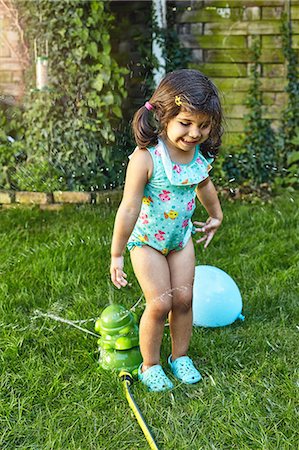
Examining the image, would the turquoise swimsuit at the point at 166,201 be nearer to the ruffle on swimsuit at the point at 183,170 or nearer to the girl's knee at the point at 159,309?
the ruffle on swimsuit at the point at 183,170

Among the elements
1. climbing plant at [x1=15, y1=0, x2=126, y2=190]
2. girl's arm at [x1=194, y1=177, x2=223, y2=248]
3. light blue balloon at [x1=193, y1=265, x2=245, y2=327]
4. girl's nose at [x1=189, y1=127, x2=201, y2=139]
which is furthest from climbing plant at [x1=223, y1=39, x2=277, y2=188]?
girl's nose at [x1=189, y1=127, x2=201, y2=139]

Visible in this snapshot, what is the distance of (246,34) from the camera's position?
17.8 feet

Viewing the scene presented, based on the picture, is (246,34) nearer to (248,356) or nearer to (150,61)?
(150,61)

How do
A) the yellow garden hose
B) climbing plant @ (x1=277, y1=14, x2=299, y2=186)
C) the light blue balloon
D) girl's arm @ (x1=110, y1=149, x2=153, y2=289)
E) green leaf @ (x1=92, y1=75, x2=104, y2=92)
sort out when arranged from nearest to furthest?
Answer: the yellow garden hose < girl's arm @ (x1=110, y1=149, x2=153, y2=289) < the light blue balloon < green leaf @ (x1=92, y1=75, x2=104, y2=92) < climbing plant @ (x1=277, y1=14, x2=299, y2=186)

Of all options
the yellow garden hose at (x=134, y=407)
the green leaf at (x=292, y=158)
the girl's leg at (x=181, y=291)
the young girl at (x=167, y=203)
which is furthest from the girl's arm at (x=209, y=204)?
the green leaf at (x=292, y=158)

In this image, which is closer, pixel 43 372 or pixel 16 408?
pixel 16 408

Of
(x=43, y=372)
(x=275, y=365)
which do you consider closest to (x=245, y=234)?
(x=275, y=365)

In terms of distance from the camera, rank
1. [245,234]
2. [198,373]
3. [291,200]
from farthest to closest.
→ [291,200] < [245,234] < [198,373]

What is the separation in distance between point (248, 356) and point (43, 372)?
82 centimetres

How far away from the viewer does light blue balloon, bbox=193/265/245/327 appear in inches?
114

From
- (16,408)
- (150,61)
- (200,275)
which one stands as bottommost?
(16,408)

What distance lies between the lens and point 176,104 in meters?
2.19

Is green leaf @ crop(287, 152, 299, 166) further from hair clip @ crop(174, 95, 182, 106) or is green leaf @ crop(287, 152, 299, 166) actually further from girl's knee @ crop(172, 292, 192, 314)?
hair clip @ crop(174, 95, 182, 106)

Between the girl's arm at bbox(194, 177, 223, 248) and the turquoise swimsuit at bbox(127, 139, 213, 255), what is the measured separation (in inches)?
4.8
